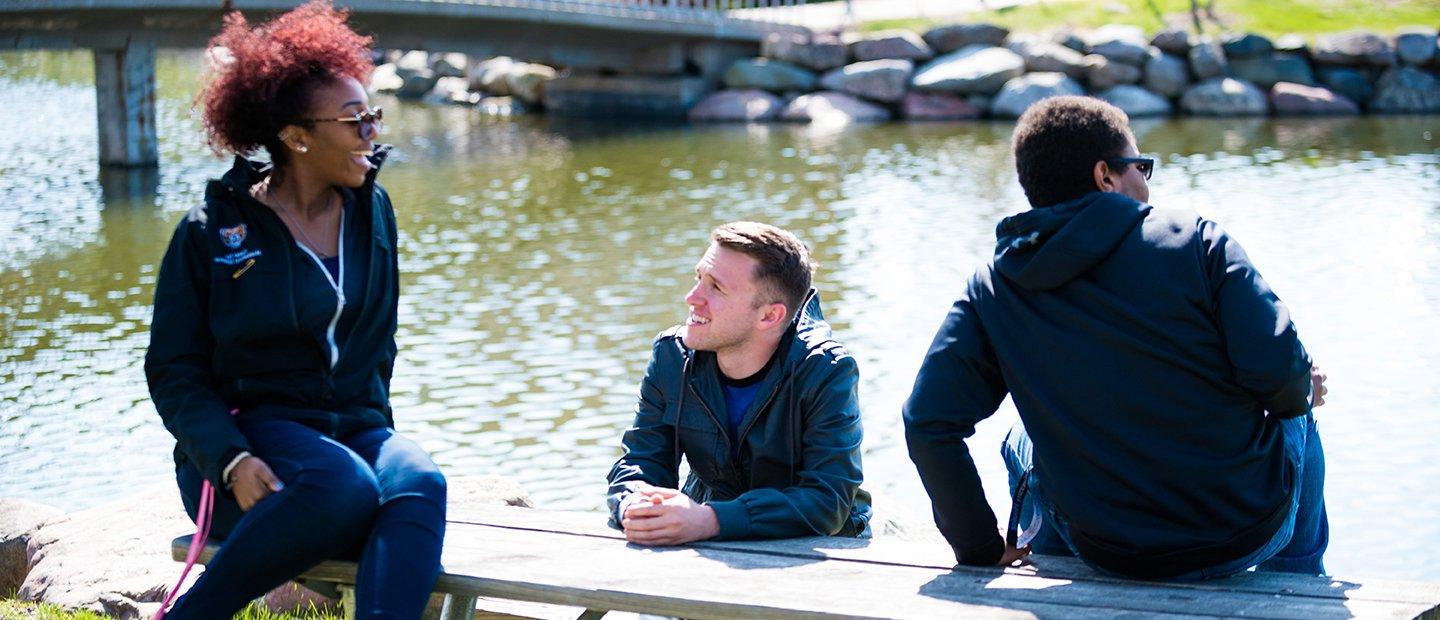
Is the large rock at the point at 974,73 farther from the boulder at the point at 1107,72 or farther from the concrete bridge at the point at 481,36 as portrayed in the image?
the concrete bridge at the point at 481,36

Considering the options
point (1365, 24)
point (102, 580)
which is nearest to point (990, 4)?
point (1365, 24)

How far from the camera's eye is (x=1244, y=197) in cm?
1275

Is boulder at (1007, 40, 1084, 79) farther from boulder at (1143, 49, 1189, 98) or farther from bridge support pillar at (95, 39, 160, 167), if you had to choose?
bridge support pillar at (95, 39, 160, 167)

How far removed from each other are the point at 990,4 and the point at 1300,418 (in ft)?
70.2

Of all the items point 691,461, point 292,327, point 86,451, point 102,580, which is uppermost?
point 292,327

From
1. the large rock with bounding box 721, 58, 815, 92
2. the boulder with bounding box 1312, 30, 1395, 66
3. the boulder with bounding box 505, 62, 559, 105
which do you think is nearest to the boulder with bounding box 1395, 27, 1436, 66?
the boulder with bounding box 1312, 30, 1395, 66

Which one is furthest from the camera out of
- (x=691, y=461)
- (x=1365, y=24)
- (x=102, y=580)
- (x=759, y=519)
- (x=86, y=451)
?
(x=1365, y=24)

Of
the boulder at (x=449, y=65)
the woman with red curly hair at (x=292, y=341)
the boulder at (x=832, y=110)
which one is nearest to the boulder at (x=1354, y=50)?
the boulder at (x=832, y=110)

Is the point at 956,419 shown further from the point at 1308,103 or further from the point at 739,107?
the point at 739,107

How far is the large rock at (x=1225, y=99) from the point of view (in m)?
19.4

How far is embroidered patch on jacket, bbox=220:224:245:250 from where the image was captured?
11.1ft

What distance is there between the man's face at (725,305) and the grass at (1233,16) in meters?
19.0

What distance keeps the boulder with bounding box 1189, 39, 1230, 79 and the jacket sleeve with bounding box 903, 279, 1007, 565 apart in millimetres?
17952

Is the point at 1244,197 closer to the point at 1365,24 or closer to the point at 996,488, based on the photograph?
the point at 996,488
